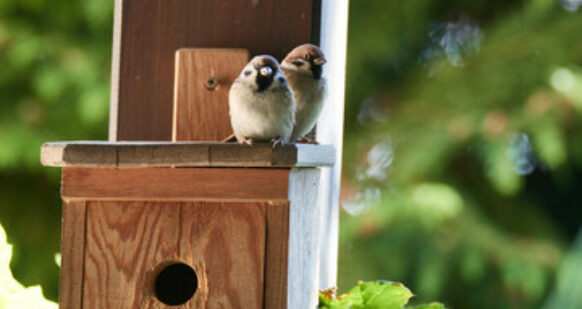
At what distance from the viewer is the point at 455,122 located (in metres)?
3.78

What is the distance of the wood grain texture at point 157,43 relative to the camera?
5.08 feet

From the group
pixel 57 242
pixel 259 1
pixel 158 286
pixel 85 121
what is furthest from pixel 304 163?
pixel 57 242

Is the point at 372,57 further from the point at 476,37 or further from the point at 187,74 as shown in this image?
the point at 187,74

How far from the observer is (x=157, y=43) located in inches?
62.4

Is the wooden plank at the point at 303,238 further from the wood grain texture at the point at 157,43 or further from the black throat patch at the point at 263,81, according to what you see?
the wood grain texture at the point at 157,43

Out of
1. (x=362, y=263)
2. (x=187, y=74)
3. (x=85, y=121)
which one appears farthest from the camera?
(x=362, y=263)

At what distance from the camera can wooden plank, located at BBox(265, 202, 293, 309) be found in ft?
3.95

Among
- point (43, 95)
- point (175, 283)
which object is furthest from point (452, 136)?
point (175, 283)

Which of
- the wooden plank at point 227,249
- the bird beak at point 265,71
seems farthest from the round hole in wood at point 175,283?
the bird beak at point 265,71

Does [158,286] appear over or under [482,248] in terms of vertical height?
over

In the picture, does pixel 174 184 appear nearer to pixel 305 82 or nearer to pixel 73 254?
pixel 73 254

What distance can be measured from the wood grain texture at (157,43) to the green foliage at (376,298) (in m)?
0.45

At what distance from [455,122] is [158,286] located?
2661mm

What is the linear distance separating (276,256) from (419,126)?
9.05ft
